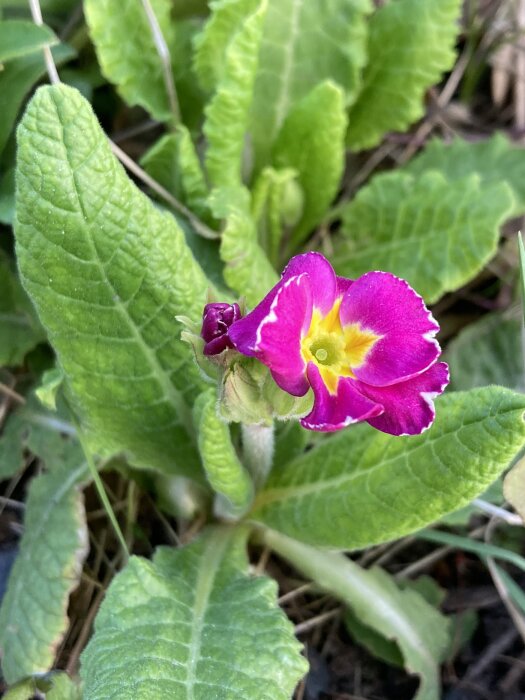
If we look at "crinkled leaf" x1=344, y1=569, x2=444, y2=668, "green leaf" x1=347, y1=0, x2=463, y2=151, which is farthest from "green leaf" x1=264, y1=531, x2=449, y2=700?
"green leaf" x1=347, y1=0, x2=463, y2=151

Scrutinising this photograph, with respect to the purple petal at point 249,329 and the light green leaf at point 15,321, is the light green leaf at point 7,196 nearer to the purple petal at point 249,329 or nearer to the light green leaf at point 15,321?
the light green leaf at point 15,321

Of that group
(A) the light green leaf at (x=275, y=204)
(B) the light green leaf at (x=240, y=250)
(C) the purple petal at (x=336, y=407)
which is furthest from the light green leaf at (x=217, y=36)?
(C) the purple petal at (x=336, y=407)

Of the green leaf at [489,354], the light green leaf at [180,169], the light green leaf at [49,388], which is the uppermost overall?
the light green leaf at [180,169]

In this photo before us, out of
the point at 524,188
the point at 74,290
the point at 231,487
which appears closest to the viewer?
the point at 74,290

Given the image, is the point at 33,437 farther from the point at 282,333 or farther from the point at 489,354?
the point at 489,354

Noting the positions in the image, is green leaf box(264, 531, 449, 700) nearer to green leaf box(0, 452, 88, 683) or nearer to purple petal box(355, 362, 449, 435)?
green leaf box(0, 452, 88, 683)

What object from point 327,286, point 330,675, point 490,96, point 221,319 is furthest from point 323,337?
point 490,96

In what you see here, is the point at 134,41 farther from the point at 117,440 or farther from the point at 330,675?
the point at 330,675
